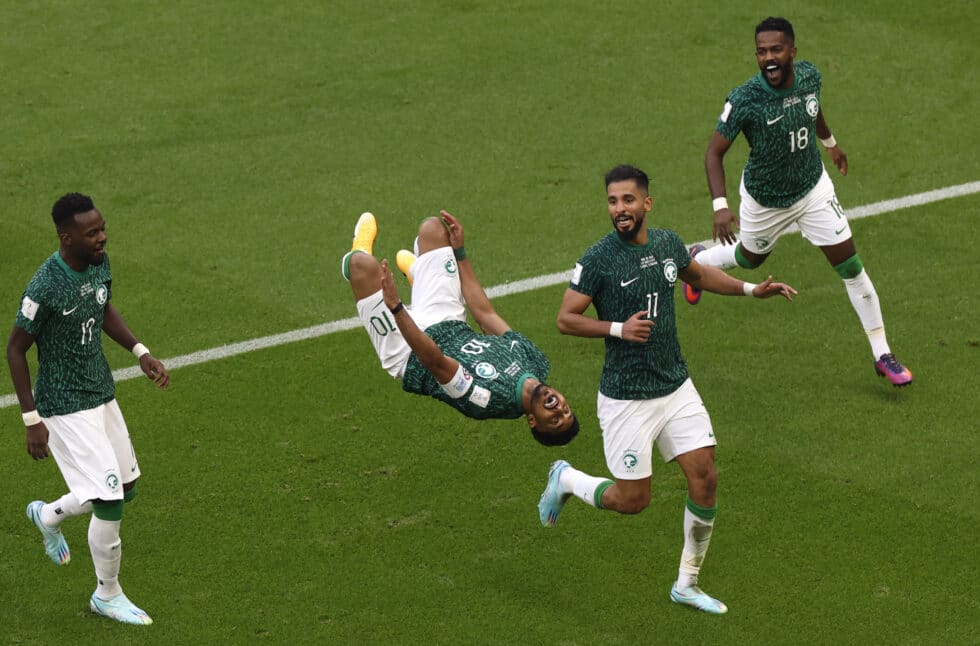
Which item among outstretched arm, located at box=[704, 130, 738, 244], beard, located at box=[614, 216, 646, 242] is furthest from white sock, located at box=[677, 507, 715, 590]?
outstretched arm, located at box=[704, 130, 738, 244]

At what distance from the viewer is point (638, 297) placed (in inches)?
366

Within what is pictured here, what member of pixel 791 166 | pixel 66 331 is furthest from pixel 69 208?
pixel 791 166

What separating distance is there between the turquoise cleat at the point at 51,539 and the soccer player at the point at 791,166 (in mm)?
5171

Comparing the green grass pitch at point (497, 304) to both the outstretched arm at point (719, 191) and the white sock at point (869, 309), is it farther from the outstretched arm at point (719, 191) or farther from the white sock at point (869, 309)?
the outstretched arm at point (719, 191)

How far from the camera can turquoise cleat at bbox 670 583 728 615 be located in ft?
31.6

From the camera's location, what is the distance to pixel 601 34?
719 inches

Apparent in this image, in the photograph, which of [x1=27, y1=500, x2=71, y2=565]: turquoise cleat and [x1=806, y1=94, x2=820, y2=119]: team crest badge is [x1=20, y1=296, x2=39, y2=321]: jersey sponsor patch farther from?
[x1=806, y1=94, x2=820, y2=119]: team crest badge

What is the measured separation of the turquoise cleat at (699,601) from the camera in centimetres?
964

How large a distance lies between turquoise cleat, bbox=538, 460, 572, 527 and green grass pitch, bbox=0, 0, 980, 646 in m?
0.33

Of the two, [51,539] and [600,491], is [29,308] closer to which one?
[51,539]

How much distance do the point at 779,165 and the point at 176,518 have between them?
519cm

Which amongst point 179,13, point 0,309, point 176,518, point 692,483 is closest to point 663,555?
point 692,483

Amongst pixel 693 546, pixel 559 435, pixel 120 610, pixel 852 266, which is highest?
pixel 852 266

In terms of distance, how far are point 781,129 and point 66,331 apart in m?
5.59
